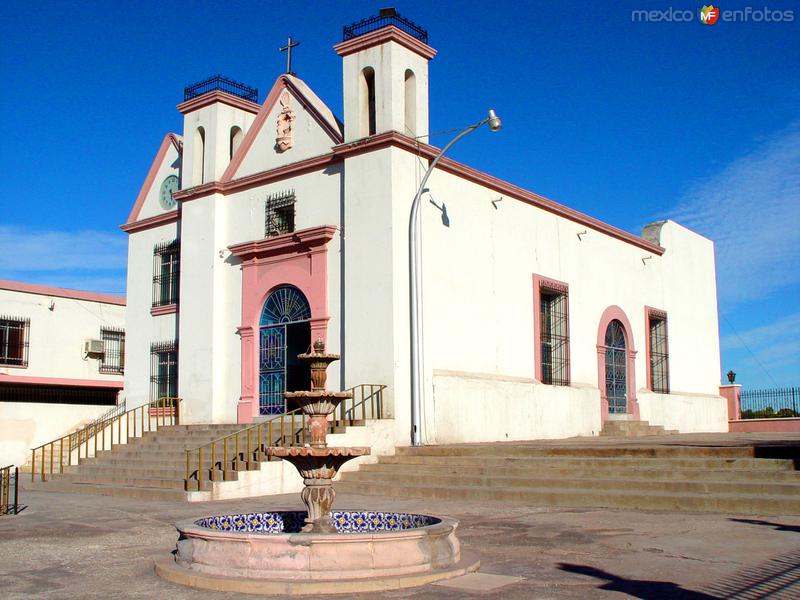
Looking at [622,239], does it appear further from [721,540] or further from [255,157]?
[721,540]

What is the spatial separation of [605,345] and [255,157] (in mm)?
11177

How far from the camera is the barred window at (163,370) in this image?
75.4 ft

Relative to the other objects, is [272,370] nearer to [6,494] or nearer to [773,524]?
[6,494]

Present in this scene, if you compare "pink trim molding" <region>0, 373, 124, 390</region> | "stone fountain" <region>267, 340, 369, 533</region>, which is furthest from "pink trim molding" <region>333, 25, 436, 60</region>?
"pink trim molding" <region>0, 373, 124, 390</region>

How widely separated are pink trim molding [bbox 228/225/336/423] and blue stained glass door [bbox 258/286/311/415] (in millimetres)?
188

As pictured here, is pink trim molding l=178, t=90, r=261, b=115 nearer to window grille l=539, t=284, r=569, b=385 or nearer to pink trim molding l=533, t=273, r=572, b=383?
pink trim molding l=533, t=273, r=572, b=383

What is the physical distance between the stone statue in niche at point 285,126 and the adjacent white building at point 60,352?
36.6 ft

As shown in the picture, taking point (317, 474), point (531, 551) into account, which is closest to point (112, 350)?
point (317, 474)

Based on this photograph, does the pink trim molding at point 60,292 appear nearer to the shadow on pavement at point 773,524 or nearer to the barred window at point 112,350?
the barred window at point 112,350

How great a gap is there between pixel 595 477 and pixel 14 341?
859 inches

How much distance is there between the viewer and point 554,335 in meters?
24.1

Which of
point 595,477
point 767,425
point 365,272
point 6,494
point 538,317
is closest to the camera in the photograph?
point 6,494

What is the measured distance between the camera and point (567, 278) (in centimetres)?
2458

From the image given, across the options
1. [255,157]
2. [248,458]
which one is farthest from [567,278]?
[248,458]
